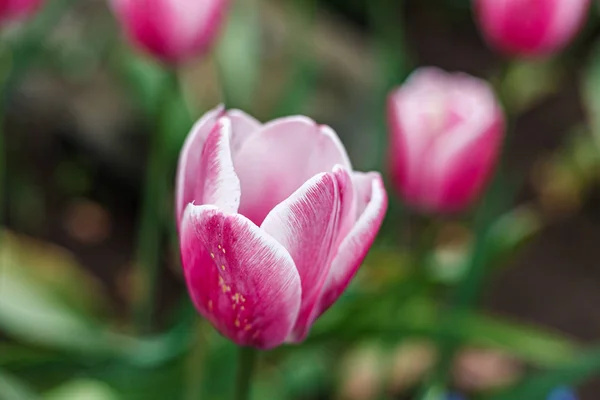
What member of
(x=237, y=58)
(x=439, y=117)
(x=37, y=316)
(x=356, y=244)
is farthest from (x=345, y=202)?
(x=237, y=58)

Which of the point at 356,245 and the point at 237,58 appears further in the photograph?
the point at 237,58

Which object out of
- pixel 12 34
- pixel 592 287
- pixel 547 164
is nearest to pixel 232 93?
pixel 12 34

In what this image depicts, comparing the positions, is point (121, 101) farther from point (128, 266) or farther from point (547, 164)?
point (547, 164)

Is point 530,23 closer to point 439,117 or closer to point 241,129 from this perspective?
point 439,117

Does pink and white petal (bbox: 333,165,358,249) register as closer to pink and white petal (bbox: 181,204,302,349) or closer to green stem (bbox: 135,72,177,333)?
pink and white petal (bbox: 181,204,302,349)

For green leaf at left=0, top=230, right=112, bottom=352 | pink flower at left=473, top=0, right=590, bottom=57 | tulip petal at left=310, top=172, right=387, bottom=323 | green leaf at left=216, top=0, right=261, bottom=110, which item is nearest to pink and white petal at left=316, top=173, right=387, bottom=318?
tulip petal at left=310, top=172, right=387, bottom=323

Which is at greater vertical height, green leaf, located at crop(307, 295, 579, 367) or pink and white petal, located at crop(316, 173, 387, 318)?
pink and white petal, located at crop(316, 173, 387, 318)

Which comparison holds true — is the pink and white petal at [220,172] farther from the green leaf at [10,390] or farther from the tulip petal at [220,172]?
the green leaf at [10,390]
